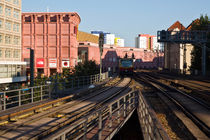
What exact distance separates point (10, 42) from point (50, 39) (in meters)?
18.1

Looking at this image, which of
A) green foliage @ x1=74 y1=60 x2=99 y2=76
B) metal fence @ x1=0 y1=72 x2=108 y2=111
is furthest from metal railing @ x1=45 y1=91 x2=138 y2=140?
green foliage @ x1=74 y1=60 x2=99 y2=76

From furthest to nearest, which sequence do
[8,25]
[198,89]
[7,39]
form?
1. [8,25]
2. [7,39]
3. [198,89]

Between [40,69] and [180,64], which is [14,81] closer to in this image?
[40,69]

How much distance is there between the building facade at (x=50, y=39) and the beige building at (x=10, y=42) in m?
14.7

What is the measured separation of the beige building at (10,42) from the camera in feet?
157

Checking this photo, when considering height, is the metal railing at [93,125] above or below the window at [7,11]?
below

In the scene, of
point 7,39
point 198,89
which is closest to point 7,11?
point 7,39

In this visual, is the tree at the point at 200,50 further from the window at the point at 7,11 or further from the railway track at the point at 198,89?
the window at the point at 7,11

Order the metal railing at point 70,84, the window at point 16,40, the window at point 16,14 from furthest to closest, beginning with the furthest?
1. the window at point 16,40
2. the window at point 16,14
3. the metal railing at point 70,84

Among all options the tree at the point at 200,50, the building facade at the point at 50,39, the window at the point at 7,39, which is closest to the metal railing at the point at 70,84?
the window at the point at 7,39

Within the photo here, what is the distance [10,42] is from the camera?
5284 centimetres

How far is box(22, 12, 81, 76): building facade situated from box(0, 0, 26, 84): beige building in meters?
14.7

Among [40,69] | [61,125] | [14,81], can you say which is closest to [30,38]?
[40,69]

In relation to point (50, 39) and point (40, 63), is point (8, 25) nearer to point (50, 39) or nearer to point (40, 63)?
point (50, 39)
